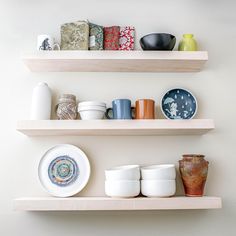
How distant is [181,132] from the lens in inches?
68.1

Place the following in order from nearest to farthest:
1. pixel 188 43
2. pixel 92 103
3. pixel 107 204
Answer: pixel 107 204, pixel 92 103, pixel 188 43

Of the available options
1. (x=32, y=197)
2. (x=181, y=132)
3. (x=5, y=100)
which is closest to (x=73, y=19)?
(x=5, y=100)

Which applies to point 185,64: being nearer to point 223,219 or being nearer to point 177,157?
point 177,157

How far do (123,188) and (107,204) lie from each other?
105mm

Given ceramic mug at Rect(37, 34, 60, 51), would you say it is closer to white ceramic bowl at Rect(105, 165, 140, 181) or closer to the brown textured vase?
white ceramic bowl at Rect(105, 165, 140, 181)

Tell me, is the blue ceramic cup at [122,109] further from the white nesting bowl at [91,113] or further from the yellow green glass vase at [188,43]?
the yellow green glass vase at [188,43]

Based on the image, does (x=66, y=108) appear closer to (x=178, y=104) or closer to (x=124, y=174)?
(x=124, y=174)

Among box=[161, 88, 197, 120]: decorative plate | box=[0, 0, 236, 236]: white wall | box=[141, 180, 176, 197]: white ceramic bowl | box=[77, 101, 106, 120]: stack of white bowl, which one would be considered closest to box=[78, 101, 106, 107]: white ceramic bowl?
box=[77, 101, 106, 120]: stack of white bowl

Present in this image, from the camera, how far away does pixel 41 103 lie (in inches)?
67.5

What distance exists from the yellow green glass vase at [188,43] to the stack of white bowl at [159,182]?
2.16 ft

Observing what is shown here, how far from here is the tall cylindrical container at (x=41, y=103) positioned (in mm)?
1701

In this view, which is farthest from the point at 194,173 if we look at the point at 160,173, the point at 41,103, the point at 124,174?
the point at 41,103

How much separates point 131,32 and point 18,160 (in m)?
0.95

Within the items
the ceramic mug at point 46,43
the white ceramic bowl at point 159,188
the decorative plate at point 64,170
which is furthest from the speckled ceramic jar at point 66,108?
the white ceramic bowl at point 159,188
